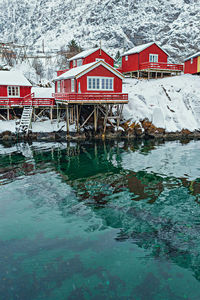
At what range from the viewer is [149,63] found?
42281mm

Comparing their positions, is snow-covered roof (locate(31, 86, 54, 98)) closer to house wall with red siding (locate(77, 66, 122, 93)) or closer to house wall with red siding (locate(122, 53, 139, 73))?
house wall with red siding (locate(77, 66, 122, 93))

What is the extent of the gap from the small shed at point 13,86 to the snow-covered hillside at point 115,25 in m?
75.3

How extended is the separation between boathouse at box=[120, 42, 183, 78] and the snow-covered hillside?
6327 cm

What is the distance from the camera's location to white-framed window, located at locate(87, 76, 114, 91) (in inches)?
1248

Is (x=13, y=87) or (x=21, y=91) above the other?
(x=13, y=87)

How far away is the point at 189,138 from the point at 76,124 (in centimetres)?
1505

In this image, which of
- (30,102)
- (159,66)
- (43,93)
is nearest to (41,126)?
(30,102)

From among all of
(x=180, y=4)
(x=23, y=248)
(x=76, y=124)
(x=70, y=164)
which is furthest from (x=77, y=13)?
(x=23, y=248)

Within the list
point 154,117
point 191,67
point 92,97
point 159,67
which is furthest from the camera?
point 191,67

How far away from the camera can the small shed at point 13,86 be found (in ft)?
116

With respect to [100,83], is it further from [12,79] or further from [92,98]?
[12,79]

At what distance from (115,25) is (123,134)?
9994cm

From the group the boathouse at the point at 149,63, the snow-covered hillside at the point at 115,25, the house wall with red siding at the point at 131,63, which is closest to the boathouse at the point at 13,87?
the house wall with red siding at the point at 131,63

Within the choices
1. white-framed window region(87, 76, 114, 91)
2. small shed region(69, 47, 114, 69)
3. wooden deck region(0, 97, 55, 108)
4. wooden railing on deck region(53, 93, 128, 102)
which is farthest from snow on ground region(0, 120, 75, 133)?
small shed region(69, 47, 114, 69)
